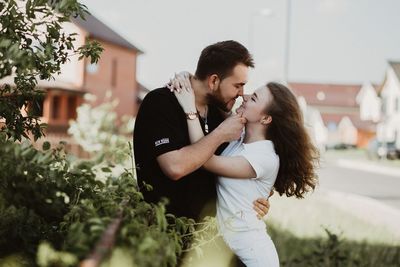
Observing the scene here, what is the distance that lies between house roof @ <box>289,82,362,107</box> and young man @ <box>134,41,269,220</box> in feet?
372

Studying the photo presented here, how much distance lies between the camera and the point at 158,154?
11.9 feet

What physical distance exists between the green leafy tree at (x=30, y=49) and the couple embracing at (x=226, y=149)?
61 centimetres

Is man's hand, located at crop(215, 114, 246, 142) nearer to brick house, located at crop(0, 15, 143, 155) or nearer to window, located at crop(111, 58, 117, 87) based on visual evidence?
brick house, located at crop(0, 15, 143, 155)

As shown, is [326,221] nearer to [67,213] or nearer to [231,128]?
[231,128]

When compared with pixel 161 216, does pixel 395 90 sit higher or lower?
higher

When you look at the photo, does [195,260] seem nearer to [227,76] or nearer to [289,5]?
[227,76]

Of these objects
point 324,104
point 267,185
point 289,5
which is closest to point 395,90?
point 289,5

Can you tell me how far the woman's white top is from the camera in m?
3.87

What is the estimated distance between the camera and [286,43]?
26.8 m

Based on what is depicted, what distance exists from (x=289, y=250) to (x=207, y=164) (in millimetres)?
4537

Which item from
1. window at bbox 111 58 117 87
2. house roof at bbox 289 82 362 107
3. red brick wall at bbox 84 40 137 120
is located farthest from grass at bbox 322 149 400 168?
house roof at bbox 289 82 362 107

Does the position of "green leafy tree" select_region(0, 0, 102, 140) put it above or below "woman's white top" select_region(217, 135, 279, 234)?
above

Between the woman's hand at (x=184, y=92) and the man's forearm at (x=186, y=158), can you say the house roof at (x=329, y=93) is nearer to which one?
the woman's hand at (x=184, y=92)

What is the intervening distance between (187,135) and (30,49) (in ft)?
3.60
